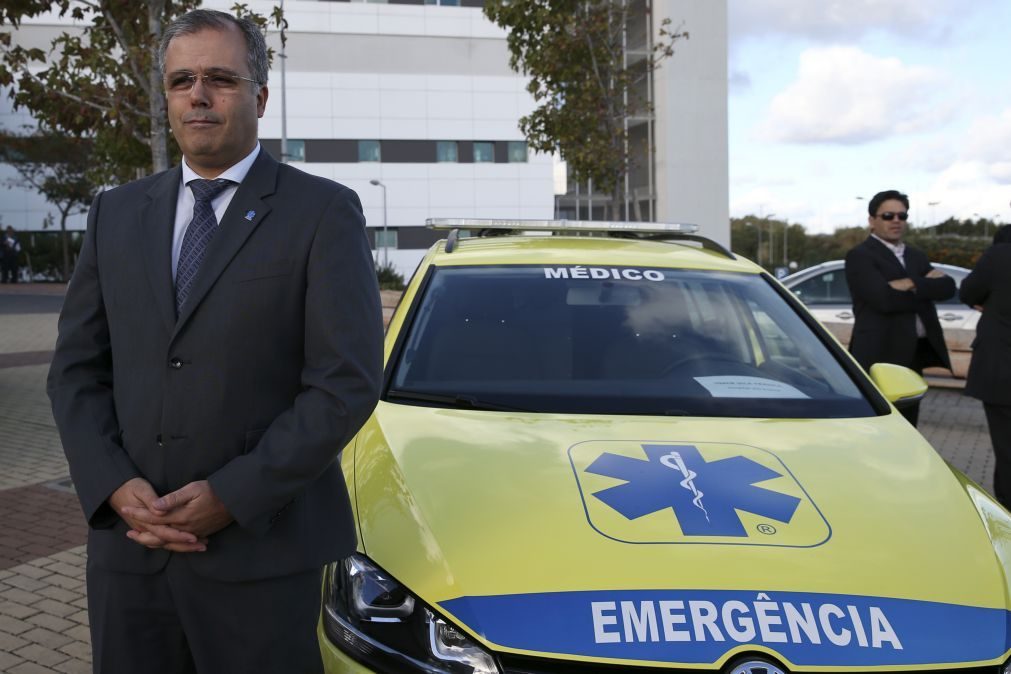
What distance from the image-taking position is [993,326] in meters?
4.77

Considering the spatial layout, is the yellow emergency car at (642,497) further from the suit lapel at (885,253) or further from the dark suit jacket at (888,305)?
the suit lapel at (885,253)

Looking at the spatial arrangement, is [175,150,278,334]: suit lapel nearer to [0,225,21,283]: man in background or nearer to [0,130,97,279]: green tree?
[0,130,97,279]: green tree

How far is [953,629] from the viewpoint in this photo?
6.58 ft

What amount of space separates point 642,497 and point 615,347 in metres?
1.04

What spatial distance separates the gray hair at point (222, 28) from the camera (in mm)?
1895

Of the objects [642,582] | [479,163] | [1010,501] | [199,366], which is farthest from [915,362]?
[479,163]

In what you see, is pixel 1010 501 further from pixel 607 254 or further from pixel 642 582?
pixel 642 582

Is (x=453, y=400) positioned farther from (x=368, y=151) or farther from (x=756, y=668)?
(x=368, y=151)

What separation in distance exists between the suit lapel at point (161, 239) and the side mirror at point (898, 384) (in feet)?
7.88

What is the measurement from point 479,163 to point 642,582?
150ft

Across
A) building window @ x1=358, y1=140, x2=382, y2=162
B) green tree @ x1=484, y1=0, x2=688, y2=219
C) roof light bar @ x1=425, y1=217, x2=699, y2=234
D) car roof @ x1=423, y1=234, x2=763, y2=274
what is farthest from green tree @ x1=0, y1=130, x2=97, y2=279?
car roof @ x1=423, y1=234, x2=763, y2=274

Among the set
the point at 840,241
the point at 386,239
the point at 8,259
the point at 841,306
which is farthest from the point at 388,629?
the point at 840,241

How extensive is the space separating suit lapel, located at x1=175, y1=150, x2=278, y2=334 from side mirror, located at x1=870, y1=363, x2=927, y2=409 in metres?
2.28

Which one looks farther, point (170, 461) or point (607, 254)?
point (607, 254)
